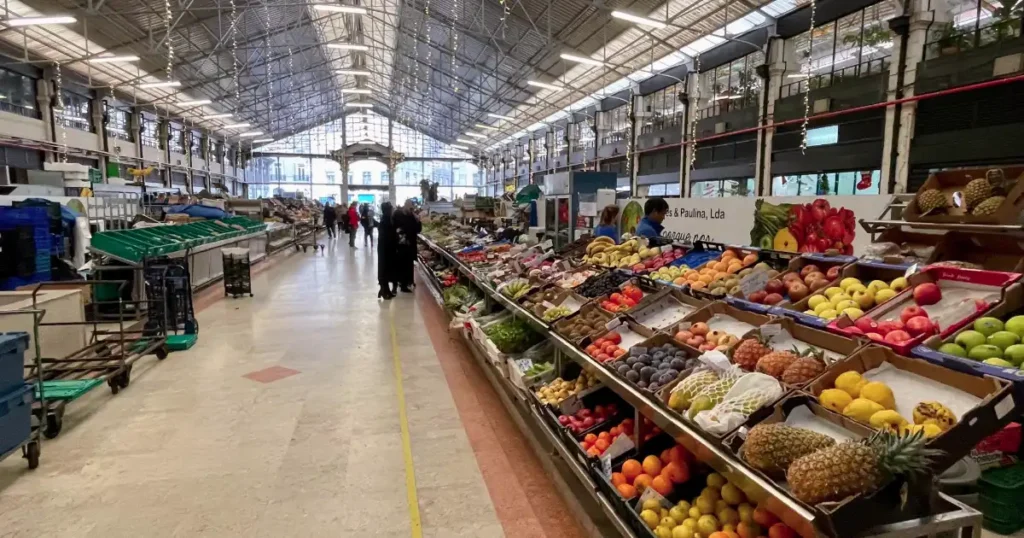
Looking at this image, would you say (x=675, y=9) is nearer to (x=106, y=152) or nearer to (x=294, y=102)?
(x=106, y=152)

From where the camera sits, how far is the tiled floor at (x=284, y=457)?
2.90 meters

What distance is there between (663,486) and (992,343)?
1.29m

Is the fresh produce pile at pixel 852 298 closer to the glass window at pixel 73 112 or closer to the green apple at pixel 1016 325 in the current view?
the green apple at pixel 1016 325

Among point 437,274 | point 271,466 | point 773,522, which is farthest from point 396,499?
point 437,274

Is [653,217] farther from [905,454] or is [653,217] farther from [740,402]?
[905,454]

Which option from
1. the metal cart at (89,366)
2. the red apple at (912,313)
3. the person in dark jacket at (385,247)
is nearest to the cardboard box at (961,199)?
the red apple at (912,313)

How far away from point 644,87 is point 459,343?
1583 cm

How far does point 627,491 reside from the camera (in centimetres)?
244

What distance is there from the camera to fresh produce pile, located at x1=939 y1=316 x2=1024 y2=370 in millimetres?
1809

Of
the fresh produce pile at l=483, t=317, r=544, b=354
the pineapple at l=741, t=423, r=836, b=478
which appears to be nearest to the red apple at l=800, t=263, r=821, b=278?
the pineapple at l=741, t=423, r=836, b=478

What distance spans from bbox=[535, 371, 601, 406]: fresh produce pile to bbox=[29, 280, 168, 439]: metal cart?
323 cm

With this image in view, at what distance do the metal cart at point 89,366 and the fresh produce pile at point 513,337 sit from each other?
10.2ft

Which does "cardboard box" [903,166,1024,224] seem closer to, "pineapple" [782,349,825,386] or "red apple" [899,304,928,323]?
"red apple" [899,304,928,323]

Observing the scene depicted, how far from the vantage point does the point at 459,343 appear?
263 inches
